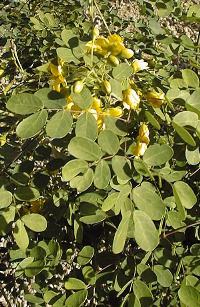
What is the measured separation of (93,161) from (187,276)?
1.25 feet

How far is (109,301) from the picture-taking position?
1.58 meters

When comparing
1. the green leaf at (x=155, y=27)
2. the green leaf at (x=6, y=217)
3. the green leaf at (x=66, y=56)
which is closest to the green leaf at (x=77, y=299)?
the green leaf at (x=6, y=217)

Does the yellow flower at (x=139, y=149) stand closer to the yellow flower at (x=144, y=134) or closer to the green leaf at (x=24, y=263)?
the yellow flower at (x=144, y=134)

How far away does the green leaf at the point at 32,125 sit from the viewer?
932mm

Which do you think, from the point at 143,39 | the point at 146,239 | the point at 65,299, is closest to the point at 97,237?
the point at 65,299

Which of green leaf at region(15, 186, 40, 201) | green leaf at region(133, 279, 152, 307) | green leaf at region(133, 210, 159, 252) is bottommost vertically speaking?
green leaf at region(133, 279, 152, 307)

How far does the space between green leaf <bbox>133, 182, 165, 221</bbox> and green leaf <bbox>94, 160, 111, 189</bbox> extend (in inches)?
2.6

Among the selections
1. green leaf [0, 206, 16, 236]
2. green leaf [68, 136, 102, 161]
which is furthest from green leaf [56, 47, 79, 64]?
green leaf [0, 206, 16, 236]

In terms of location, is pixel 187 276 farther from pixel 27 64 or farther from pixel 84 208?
pixel 27 64

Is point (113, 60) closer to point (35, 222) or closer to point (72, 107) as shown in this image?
point (72, 107)

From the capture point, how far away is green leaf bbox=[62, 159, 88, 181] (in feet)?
3.19

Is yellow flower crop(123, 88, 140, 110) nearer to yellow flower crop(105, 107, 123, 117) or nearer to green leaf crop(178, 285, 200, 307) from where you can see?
yellow flower crop(105, 107, 123, 117)

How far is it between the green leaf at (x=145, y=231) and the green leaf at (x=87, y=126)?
0.59 feet

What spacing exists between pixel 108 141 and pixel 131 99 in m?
0.11
